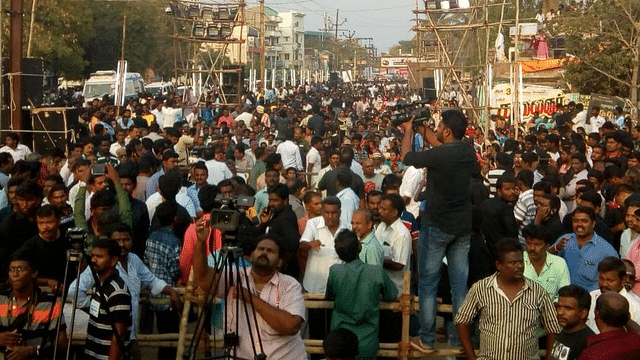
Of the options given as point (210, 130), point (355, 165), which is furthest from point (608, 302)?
point (210, 130)

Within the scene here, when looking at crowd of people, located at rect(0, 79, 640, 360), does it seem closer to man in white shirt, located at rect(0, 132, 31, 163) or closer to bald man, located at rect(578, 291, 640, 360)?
bald man, located at rect(578, 291, 640, 360)

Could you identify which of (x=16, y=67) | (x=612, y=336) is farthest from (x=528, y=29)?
(x=612, y=336)

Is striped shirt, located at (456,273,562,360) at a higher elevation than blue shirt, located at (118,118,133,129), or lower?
lower

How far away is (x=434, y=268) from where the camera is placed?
332 inches

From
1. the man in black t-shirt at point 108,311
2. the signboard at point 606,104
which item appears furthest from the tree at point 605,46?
the man in black t-shirt at point 108,311

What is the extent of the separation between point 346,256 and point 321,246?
1.17 meters

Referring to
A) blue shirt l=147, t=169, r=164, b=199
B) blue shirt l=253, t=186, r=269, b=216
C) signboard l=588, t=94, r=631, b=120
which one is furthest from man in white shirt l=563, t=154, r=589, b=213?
signboard l=588, t=94, r=631, b=120

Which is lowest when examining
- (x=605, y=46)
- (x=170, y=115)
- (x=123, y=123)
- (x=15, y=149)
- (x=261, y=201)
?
(x=261, y=201)

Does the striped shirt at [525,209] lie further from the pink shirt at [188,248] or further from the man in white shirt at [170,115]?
the man in white shirt at [170,115]

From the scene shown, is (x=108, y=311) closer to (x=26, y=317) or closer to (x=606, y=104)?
(x=26, y=317)

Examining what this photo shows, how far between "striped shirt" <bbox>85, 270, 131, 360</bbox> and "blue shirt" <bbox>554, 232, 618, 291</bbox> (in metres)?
3.64

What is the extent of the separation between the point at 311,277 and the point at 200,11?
68.9ft

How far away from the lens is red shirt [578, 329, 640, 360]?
607 cm

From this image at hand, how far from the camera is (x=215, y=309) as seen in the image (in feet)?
26.2
